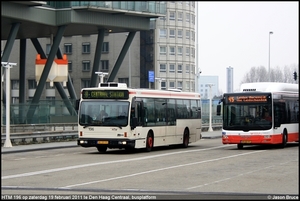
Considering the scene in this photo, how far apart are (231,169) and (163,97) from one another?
38.2 ft

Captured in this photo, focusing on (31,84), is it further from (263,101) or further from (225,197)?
(225,197)

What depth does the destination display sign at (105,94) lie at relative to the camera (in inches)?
1088

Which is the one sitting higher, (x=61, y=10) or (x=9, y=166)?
(x=61, y=10)

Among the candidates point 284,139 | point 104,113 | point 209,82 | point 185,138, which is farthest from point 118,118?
point 209,82

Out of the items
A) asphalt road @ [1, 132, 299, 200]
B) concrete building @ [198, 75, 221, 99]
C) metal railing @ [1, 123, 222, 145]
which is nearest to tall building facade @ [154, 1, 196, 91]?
concrete building @ [198, 75, 221, 99]

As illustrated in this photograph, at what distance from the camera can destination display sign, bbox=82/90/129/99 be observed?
27.6m

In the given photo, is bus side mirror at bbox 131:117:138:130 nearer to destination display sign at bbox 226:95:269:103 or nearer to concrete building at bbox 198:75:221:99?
destination display sign at bbox 226:95:269:103

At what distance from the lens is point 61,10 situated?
1919 inches

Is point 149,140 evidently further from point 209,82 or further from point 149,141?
point 209,82

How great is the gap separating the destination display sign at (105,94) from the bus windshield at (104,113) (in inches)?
8.6

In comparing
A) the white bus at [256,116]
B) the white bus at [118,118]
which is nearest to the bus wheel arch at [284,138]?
the white bus at [256,116]

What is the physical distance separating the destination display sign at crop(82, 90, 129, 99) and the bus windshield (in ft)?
0.72

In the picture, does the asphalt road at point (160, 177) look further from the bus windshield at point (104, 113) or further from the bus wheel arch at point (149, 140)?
the bus wheel arch at point (149, 140)

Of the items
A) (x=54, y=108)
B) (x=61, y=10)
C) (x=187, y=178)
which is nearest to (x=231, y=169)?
(x=187, y=178)
